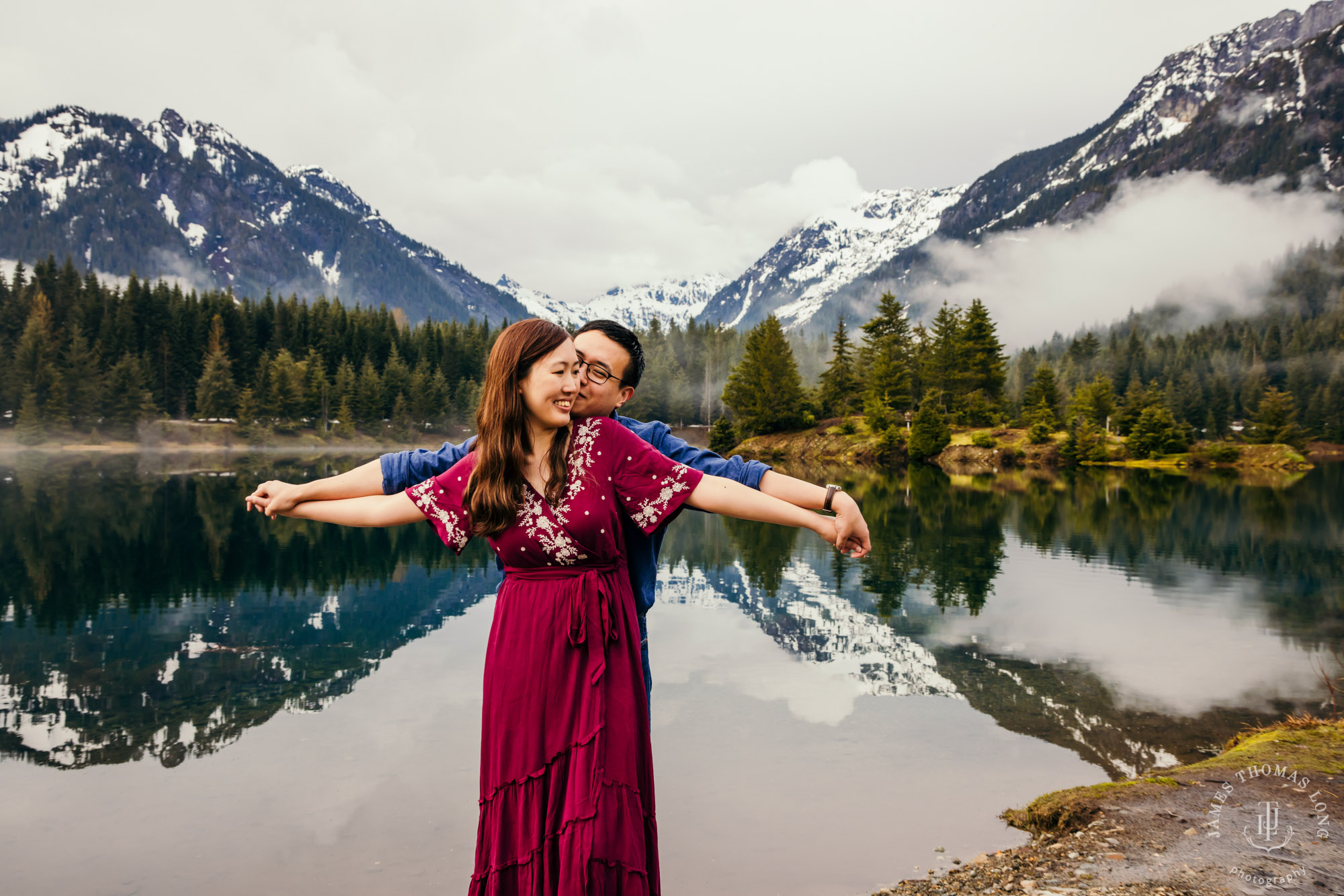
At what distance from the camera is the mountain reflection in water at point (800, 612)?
803 centimetres

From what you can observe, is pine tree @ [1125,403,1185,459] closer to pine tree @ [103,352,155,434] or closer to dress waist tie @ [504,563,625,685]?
dress waist tie @ [504,563,625,685]

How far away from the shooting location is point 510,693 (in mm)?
2363

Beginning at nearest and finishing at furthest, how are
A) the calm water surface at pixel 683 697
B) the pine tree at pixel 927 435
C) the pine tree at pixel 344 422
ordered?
the calm water surface at pixel 683 697, the pine tree at pixel 927 435, the pine tree at pixel 344 422

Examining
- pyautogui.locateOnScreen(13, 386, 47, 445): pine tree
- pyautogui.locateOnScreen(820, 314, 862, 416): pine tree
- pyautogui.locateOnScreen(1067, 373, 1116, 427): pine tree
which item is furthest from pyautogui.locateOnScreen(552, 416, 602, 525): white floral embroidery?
pyautogui.locateOnScreen(13, 386, 47, 445): pine tree

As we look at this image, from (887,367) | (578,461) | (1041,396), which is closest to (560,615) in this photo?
(578,461)

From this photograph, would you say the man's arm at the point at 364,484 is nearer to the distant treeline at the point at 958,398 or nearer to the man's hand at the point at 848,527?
the man's hand at the point at 848,527

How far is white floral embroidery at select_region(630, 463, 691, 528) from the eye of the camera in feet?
7.70

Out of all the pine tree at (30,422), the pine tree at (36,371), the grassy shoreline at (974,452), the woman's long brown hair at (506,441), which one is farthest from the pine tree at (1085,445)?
the pine tree at (30,422)

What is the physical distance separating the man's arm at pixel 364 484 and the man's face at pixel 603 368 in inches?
16.9

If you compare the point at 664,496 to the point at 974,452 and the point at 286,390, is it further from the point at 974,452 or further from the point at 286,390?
the point at 286,390

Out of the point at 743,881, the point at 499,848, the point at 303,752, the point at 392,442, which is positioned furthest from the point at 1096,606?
the point at 392,442

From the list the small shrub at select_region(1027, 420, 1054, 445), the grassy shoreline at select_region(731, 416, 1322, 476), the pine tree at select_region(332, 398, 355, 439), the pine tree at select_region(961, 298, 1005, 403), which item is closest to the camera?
the grassy shoreline at select_region(731, 416, 1322, 476)

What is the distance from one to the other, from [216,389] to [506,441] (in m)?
75.3

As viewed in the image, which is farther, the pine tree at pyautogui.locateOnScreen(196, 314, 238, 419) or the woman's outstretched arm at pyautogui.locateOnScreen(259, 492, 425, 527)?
the pine tree at pyautogui.locateOnScreen(196, 314, 238, 419)
